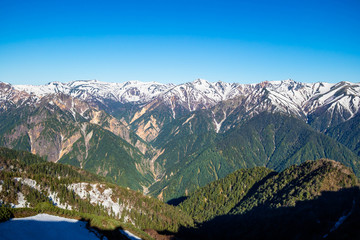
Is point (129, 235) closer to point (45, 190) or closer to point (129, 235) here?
point (129, 235)

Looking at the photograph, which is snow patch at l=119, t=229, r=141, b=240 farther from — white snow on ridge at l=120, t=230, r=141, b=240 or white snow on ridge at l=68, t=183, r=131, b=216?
white snow on ridge at l=68, t=183, r=131, b=216

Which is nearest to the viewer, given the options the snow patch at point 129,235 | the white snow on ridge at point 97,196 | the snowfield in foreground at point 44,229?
the snowfield in foreground at point 44,229

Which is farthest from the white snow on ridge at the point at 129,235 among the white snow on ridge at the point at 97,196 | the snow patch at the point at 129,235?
the white snow on ridge at the point at 97,196

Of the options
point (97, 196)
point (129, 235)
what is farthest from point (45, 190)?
point (129, 235)

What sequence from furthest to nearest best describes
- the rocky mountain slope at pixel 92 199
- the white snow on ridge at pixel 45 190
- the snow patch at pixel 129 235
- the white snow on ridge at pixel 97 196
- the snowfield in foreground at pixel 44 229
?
the white snow on ridge at pixel 97 196, the white snow on ridge at pixel 45 190, the rocky mountain slope at pixel 92 199, the snow patch at pixel 129 235, the snowfield in foreground at pixel 44 229

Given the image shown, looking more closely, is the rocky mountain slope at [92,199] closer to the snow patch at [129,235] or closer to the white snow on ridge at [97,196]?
the white snow on ridge at [97,196]

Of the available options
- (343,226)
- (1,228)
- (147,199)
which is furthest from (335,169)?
(1,228)

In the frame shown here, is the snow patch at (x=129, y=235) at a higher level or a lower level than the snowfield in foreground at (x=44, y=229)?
lower

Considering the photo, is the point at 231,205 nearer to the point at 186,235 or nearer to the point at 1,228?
the point at 186,235

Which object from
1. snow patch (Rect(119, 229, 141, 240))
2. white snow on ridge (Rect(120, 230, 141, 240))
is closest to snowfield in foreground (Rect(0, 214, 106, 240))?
snow patch (Rect(119, 229, 141, 240))
